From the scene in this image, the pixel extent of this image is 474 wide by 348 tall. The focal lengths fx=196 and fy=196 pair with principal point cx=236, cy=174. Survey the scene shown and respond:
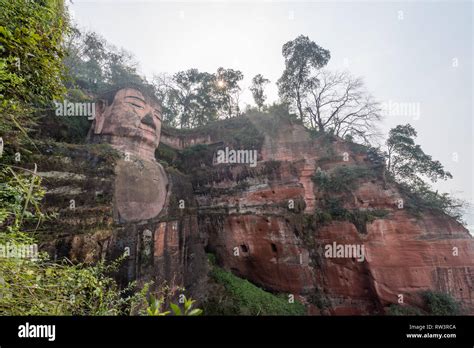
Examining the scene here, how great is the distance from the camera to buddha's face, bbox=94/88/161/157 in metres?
8.81

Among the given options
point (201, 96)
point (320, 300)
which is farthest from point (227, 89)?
point (320, 300)

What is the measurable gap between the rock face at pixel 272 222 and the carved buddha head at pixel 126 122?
0.43m

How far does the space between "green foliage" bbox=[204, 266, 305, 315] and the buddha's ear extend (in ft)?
29.9

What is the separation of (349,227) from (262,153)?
6496mm

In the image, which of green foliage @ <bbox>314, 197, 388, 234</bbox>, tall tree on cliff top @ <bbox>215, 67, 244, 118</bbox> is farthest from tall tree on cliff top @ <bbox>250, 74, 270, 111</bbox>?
green foliage @ <bbox>314, 197, 388, 234</bbox>

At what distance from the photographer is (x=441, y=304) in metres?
8.59

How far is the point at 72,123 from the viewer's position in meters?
9.32

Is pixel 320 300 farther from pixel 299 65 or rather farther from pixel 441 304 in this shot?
pixel 299 65

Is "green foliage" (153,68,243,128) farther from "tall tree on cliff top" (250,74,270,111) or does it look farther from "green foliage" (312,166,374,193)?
"green foliage" (312,166,374,193)

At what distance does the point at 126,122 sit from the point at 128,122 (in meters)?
0.08

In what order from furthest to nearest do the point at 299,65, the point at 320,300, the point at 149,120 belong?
the point at 299,65, the point at 320,300, the point at 149,120

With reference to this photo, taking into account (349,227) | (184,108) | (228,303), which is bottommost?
(228,303)
